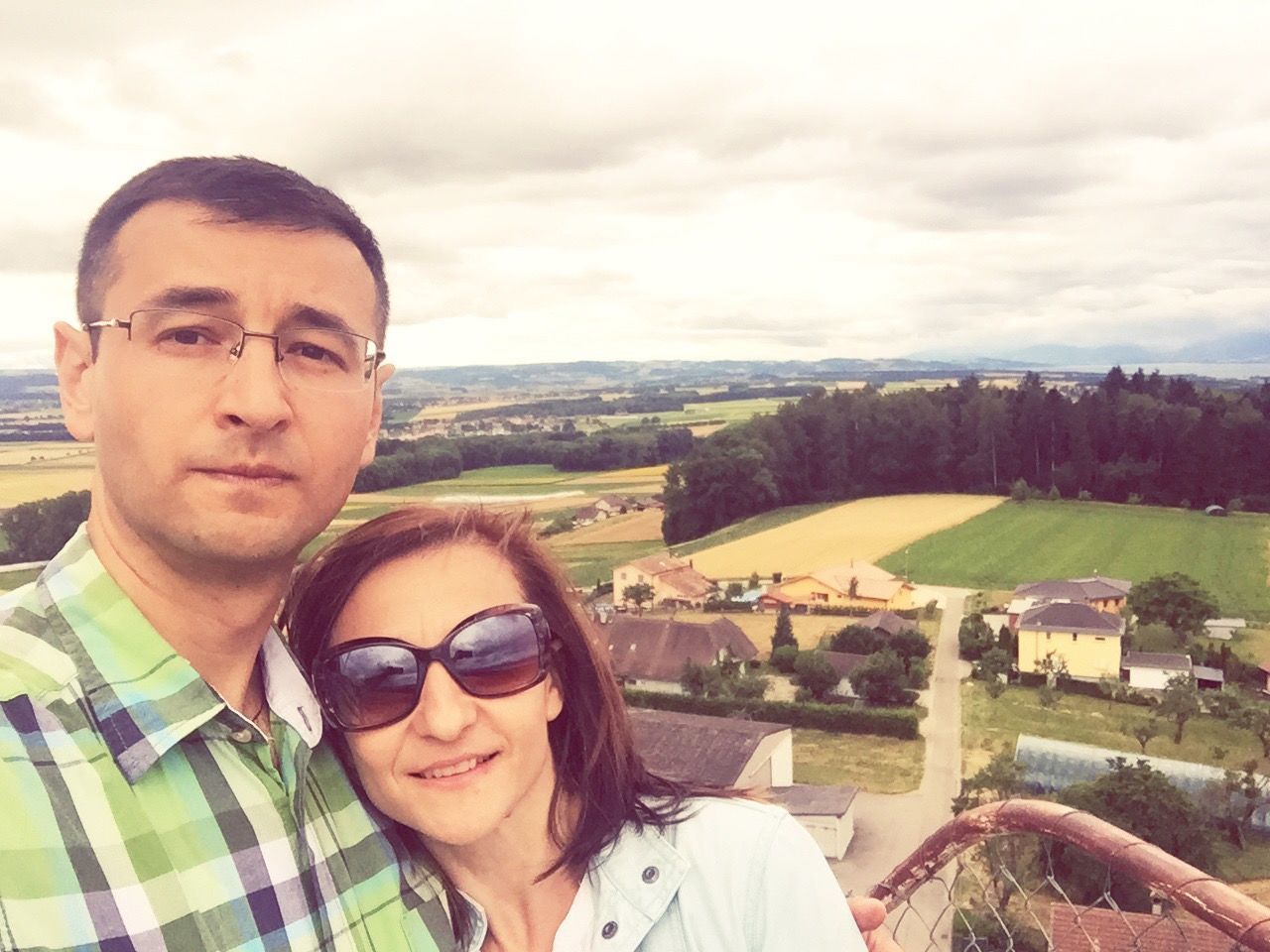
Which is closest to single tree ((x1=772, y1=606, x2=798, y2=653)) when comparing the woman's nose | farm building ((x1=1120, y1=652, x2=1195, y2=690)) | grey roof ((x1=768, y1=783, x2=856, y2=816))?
farm building ((x1=1120, y1=652, x2=1195, y2=690))

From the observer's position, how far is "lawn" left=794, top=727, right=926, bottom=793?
20.7 metres

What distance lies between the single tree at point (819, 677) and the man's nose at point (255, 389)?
1000 inches

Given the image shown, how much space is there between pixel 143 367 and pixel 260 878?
0.93 metres

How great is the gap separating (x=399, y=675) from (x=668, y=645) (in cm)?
2664

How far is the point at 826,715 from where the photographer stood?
24.3 meters

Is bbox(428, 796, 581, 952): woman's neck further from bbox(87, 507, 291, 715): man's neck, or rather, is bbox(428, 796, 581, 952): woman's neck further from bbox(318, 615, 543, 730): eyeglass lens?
bbox(87, 507, 291, 715): man's neck

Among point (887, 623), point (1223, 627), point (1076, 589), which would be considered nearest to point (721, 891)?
point (887, 623)

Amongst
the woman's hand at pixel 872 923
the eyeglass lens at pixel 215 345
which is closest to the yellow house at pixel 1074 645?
the woman's hand at pixel 872 923

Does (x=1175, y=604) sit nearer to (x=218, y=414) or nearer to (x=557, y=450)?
(x=557, y=450)

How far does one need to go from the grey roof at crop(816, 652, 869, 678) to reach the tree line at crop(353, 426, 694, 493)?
39.5 ft

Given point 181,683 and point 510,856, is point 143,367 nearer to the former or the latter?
point 181,683

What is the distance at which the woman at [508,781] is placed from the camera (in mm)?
1761

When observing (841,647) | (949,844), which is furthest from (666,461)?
(949,844)

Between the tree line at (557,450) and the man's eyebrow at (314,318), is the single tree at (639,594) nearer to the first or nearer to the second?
the tree line at (557,450)
